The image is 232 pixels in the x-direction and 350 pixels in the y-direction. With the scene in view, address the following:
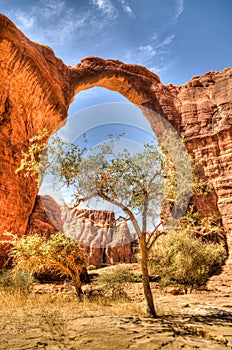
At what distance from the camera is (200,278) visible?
1659cm

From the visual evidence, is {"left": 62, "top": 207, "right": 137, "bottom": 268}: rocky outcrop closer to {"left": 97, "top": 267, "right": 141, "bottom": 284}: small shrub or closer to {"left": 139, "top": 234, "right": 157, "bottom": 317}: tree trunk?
{"left": 97, "top": 267, "right": 141, "bottom": 284}: small shrub

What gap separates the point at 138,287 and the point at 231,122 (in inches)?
914

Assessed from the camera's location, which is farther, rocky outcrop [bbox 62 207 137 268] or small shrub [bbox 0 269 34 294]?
rocky outcrop [bbox 62 207 137 268]

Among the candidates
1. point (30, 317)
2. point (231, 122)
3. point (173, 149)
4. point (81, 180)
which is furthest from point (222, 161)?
point (30, 317)

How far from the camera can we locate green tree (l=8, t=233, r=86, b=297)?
11.6 m

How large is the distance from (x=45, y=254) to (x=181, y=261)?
9.66m

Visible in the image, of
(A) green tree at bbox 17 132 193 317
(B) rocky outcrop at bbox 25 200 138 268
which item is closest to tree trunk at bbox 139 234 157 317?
(A) green tree at bbox 17 132 193 317

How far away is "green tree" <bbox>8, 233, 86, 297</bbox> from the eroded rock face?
21.5 ft

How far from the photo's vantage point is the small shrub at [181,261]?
16172mm

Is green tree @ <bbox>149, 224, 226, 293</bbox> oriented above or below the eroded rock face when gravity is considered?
below

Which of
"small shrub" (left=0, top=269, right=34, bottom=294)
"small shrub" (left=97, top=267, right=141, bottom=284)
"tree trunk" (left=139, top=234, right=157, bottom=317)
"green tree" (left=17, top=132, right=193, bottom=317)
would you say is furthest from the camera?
"small shrub" (left=97, top=267, right=141, bottom=284)

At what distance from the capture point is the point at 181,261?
53.3 ft

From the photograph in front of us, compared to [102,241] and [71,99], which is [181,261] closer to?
[71,99]

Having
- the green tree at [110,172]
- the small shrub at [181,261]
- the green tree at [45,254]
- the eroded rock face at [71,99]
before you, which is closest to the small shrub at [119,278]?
the small shrub at [181,261]
